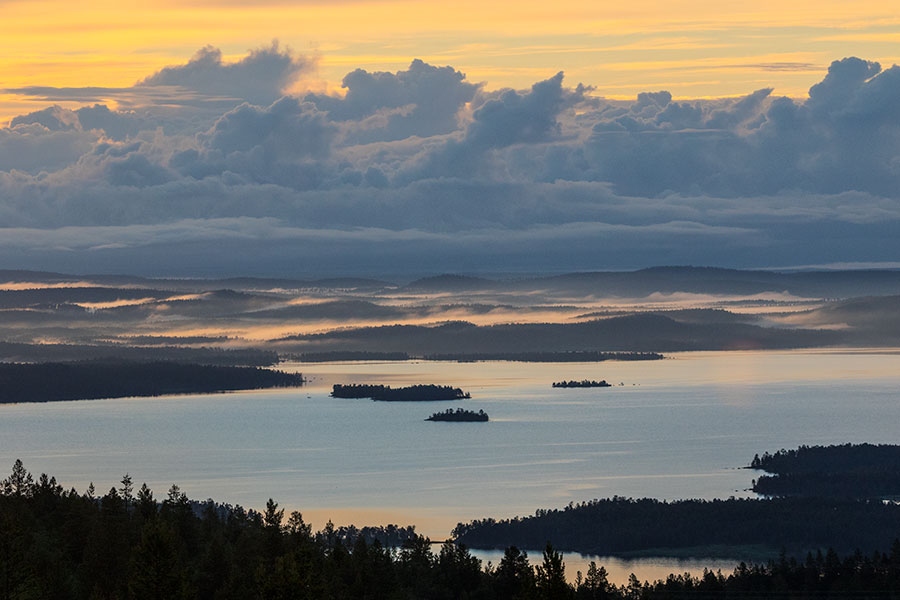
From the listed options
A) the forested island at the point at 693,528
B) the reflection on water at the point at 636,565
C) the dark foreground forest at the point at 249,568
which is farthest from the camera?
the forested island at the point at 693,528

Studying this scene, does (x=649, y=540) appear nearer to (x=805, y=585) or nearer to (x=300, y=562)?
(x=805, y=585)

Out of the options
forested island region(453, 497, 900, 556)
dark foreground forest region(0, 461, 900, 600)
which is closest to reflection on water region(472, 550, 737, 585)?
forested island region(453, 497, 900, 556)

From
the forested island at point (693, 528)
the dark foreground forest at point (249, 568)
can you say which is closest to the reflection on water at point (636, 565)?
the forested island at point (693, 528)

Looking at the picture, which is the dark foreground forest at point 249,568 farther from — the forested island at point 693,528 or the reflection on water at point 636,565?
the forested island at point 693,528

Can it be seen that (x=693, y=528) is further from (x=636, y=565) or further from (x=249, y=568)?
(x=249, y=568)

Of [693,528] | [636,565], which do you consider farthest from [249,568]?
[693,528]
